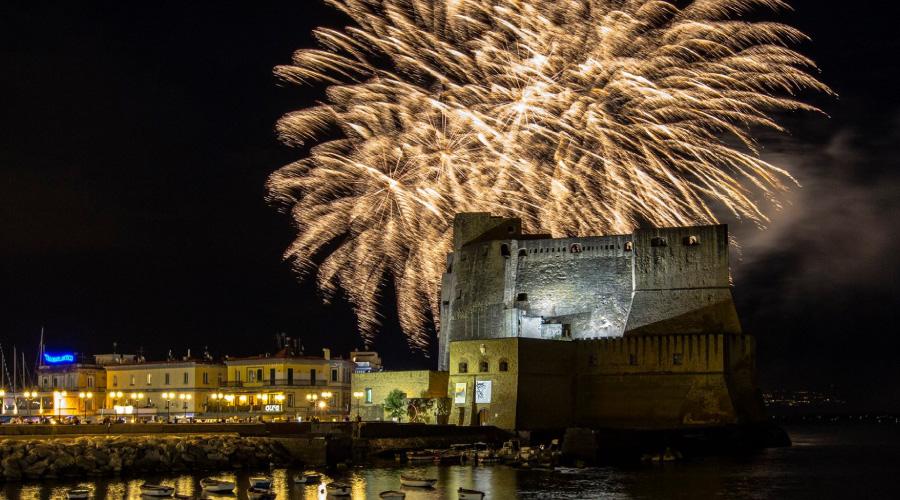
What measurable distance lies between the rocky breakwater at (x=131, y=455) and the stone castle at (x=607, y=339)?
443 inches

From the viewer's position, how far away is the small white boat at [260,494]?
3647 centimetres

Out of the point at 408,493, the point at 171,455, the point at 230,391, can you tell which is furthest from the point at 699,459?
the point at 230,391

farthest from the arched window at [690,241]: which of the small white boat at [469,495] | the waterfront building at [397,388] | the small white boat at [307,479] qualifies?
the small white boat at [469,495]

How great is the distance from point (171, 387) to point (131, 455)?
2858cm

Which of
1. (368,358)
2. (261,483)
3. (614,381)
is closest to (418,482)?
(261,483)

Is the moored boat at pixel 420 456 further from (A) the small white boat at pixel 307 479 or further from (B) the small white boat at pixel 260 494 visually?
(B) the small white boat at pixel 260 494

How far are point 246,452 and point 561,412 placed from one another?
16.1 m

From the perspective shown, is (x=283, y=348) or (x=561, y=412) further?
(x=283, y=348)

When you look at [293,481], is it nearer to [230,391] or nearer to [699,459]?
[699,459]

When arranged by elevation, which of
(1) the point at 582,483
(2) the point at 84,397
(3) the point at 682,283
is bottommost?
(1) the point at 582,483

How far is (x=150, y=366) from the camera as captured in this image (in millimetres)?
74062

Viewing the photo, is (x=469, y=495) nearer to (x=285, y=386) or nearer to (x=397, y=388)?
(x=397, y=388)

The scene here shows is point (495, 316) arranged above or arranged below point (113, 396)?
above

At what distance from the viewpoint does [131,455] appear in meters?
44.9
